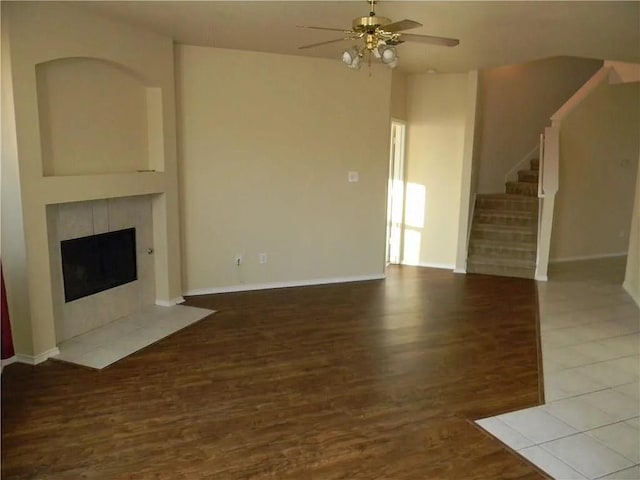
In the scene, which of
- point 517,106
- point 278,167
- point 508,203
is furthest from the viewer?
point 517,106

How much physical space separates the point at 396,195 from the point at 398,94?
4.60 feet

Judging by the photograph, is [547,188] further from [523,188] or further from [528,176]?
[528,176]

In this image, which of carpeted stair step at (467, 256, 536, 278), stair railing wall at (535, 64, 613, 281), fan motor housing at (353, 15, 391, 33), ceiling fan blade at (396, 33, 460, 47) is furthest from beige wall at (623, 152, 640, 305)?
fan motor housing at (353, 15, 391, 33)

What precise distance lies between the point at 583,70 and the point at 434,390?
23.3 ft

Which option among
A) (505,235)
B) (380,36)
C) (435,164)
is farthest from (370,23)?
(505,235)

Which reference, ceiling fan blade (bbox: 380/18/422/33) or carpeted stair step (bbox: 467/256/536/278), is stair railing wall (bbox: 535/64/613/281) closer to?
carpeted stair step (bbox: 467/256/536/278)

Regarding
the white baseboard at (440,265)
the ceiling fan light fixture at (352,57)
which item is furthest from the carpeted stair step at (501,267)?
the ceiling fan light fixture at (352,57)

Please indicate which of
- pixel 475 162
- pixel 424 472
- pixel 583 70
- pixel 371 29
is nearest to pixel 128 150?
pixel 371 29

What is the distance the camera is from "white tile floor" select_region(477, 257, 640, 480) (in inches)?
103

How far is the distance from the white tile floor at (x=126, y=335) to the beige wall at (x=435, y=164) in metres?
3.45

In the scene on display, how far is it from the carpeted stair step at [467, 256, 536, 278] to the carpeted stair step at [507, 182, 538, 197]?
146cm

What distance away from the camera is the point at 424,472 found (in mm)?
2471

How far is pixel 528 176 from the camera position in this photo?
Answer: 770cm

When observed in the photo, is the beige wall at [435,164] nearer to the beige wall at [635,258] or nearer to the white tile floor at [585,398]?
the white tile floor at [585,398]
